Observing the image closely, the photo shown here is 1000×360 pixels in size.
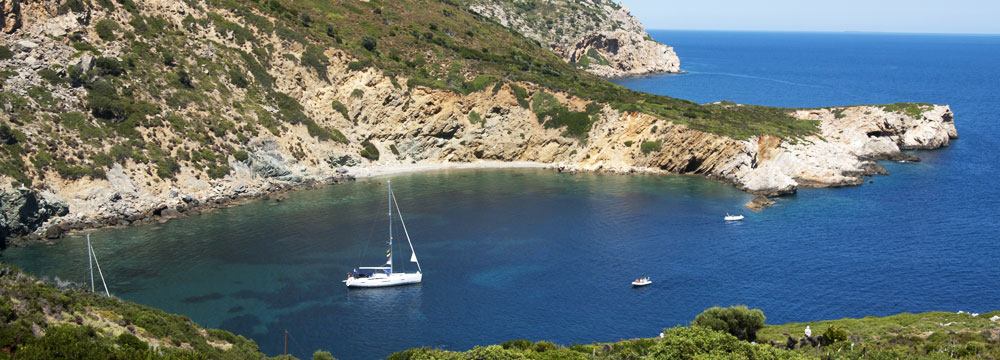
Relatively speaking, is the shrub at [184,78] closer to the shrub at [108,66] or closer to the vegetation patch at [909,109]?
the shrub at [108,66]

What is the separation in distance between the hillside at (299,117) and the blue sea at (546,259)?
21.0ft

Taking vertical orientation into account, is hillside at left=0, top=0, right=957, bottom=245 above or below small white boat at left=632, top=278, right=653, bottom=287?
above

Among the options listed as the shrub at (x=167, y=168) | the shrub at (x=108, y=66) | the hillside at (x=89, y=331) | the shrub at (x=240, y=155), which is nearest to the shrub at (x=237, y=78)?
the shrub at (x=108, y=66)

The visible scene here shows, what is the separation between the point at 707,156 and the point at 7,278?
84127 mm

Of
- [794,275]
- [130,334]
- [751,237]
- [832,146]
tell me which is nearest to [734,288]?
[794,275]

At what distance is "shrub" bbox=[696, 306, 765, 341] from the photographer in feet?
150

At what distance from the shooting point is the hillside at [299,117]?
79875mm

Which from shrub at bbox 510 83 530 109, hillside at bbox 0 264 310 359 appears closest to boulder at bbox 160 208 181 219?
hillside at bbox 0 264 310 359

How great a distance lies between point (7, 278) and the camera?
127ft

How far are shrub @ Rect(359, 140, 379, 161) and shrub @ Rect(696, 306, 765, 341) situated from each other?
68411 millimetres

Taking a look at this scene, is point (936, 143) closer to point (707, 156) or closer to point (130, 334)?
point (707, 156)

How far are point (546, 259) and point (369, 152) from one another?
47371 millimetres

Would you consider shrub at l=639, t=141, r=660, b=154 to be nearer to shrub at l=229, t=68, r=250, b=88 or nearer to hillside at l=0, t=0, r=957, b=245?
hillside at l=0, t=0, r=957, b=245

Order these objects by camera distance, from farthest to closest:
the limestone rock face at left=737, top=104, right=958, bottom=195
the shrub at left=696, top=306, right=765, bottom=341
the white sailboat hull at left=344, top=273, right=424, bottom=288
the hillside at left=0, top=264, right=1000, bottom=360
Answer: the limestone rock face at left=737, top=104, right=958, bottom=195 → the white sailboat hull at left=344, top=273, right=424, bottom=288 → the shrub at left=696, top=306, right=765, bottom=341 → the hillside at left=0, top=264, right=1000, bottom=360
